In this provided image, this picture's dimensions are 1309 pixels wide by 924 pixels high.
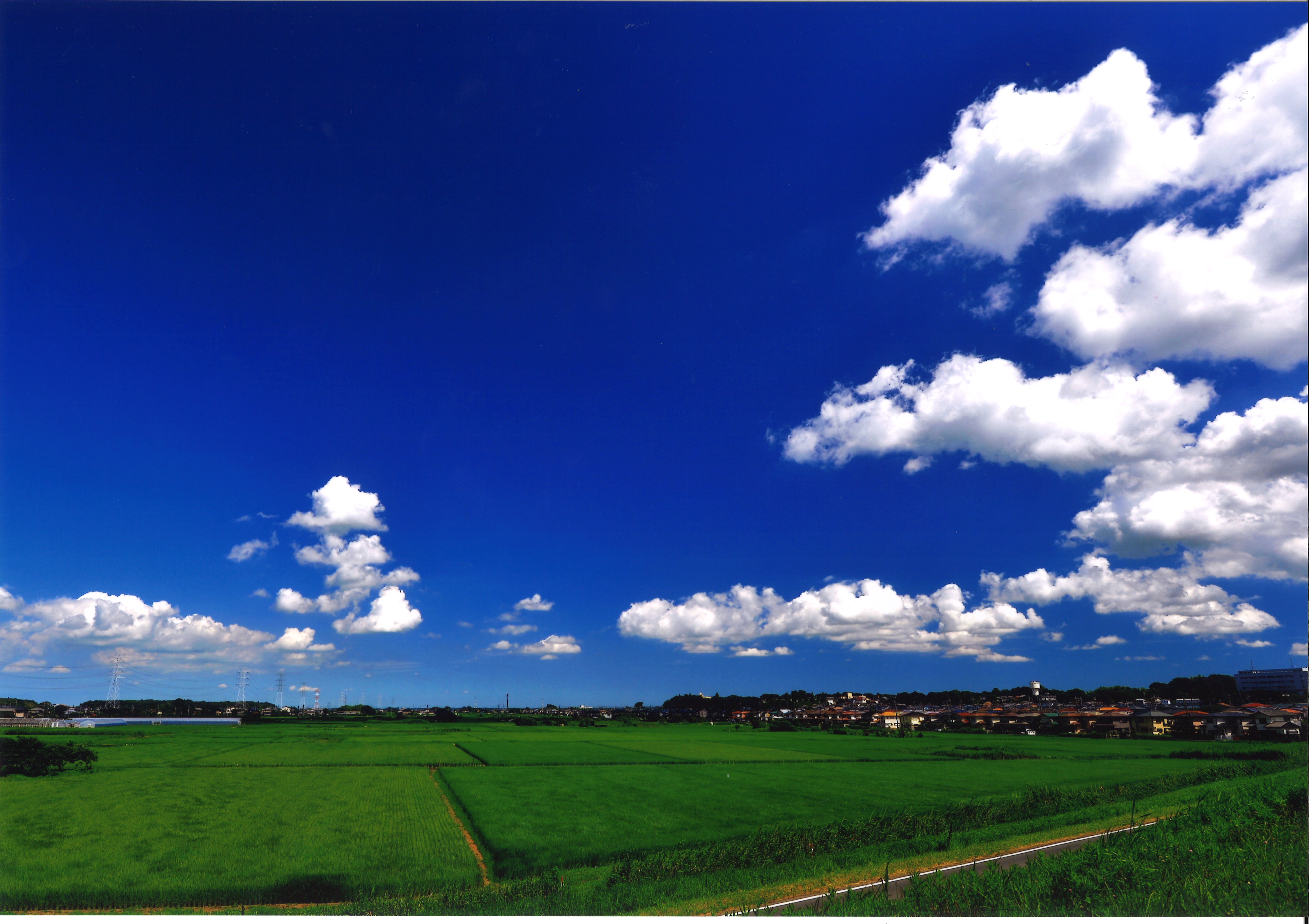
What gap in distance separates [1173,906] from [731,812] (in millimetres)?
29225

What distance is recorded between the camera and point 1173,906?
13.8 meters

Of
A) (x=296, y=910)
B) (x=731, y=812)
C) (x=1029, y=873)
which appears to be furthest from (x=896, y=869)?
(x=296, y=910)

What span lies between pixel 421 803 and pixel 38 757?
120 ft

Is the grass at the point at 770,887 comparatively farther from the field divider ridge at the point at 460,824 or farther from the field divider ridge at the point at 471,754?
the field divider ridge at the point at 471,754

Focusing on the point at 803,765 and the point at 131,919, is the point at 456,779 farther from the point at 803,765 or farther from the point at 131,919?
the point at 131,919

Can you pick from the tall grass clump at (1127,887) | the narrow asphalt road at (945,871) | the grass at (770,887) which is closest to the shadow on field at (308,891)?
the grass at (770,887)

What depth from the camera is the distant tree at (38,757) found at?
51.6m

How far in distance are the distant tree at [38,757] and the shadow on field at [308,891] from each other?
42.6 metres

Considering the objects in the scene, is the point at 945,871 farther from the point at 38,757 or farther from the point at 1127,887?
the point at 38,757

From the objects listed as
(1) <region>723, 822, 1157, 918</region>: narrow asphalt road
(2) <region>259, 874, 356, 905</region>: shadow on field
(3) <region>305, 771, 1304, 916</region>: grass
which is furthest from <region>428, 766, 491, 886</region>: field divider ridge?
(1) <region>723, 822, 1157, 918</region>: narrow asphalt road

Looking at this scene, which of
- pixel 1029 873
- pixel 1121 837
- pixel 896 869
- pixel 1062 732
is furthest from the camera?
pixel 1062 732

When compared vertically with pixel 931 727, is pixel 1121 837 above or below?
above

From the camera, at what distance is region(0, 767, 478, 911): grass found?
24.5 metres

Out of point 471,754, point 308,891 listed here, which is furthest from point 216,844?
point 471,754
